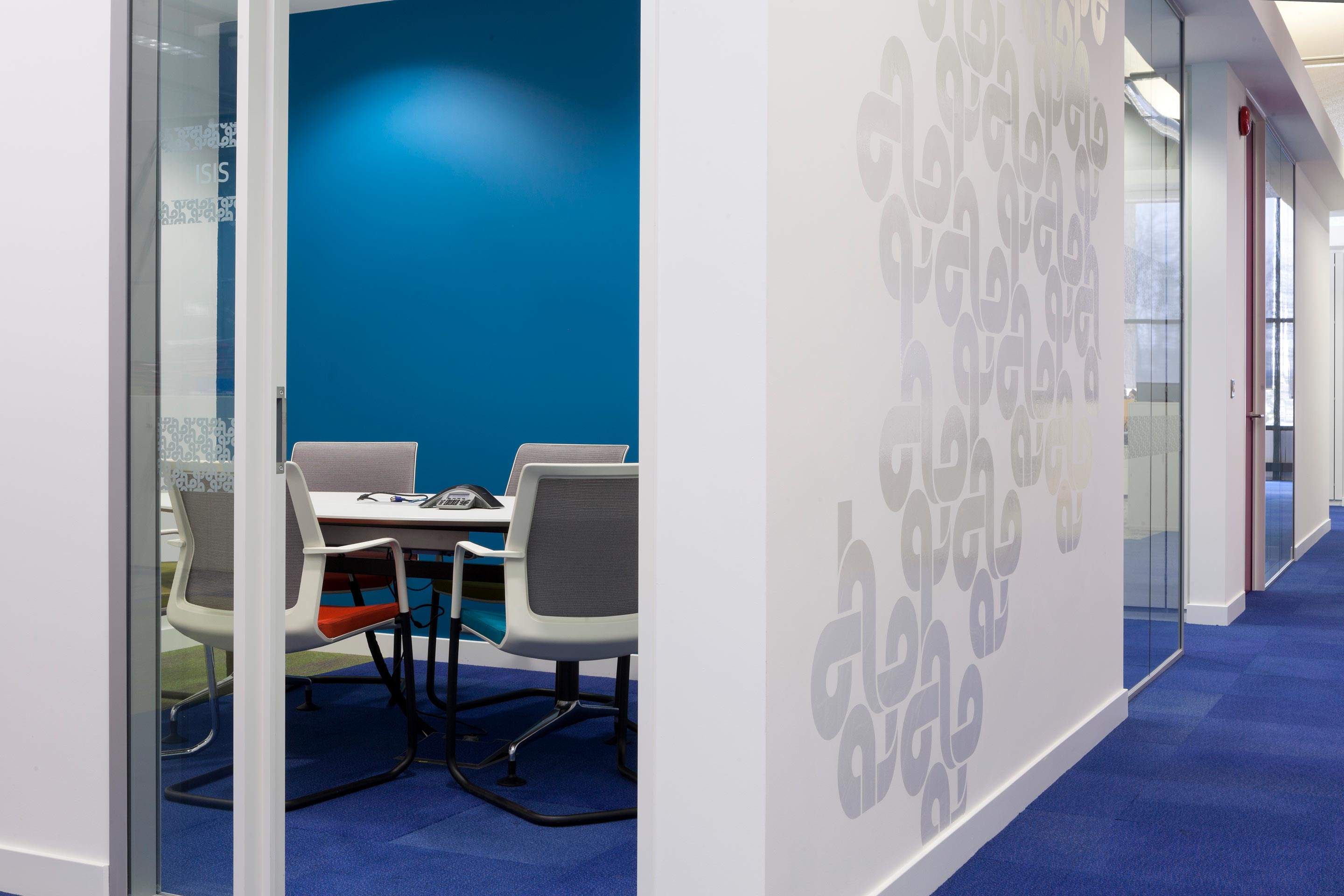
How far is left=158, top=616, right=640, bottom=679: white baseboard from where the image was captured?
16.3 feet

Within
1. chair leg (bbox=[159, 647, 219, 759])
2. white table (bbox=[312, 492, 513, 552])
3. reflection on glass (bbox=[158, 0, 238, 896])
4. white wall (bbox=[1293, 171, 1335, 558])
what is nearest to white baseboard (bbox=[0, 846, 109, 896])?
reflection on glass (bbox=[158, 0, 238, 896])

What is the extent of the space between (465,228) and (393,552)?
238 cm

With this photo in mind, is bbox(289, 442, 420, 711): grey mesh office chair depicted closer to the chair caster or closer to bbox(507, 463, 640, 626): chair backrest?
the chair caster

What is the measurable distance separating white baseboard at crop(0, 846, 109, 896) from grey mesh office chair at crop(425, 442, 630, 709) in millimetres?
1405

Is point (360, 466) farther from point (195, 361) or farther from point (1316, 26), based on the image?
point (1316, 26)

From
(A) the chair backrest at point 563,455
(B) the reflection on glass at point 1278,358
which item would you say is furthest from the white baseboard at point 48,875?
(B) the reflection on glass at point 1278,358

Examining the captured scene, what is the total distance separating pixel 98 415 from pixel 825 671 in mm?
1548

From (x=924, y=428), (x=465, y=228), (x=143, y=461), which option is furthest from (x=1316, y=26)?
(x=143, y=461)

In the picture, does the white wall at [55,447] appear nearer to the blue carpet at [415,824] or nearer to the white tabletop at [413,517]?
the blue carpet at [415,824]

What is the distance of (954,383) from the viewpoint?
8.68 feet

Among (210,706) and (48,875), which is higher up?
(210,706)

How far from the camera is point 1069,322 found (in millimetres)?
3445

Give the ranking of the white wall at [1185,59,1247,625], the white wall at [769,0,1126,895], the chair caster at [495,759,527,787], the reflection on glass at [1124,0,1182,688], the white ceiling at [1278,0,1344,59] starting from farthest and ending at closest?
1. the white ceiling at [1278,0,1344,59]
2. the white wall at [1185,59,1247,625]
3. the reflection on glass at [1124,0,1182,688]
4. the chair caster at [495,759,527,787]
5. the white wall at [769,0,1126,895]


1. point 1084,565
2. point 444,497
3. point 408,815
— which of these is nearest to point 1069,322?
point 1084,565
